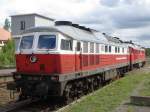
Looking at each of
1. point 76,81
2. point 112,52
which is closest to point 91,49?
point 76,81

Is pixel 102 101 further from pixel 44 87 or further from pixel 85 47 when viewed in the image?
pixel 85 47

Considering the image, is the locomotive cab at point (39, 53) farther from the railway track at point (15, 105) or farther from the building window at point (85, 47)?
the building window at point (85, 47)

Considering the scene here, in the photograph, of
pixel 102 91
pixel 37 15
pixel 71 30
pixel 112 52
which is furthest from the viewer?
Result: pixel 37 15

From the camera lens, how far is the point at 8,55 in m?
57.3

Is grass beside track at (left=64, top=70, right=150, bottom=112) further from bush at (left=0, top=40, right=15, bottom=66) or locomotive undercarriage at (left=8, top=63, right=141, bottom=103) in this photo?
bush at (left=0, top=40, right=15, bottom=66)

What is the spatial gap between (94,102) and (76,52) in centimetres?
258

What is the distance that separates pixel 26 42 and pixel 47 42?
1.06m

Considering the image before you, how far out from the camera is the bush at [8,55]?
55.2 metres

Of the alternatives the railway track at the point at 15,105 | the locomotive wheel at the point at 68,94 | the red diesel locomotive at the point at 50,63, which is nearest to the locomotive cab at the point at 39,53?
the red diesel locomotive at the point at 50,63

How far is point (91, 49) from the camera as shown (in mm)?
20078

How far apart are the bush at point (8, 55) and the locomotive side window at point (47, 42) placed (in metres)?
38.7

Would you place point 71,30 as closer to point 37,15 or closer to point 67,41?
point 67,41

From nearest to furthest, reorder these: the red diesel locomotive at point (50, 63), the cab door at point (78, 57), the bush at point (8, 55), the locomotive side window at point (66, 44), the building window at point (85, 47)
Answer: the red diesel locomotive at point (50, 63), the locomotive side window at point (66, 44), the cab door at point (78, 57), the building window at point (85, 47), the bush at point (8, 55)

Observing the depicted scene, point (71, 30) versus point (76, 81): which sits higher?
point (71, 30)
